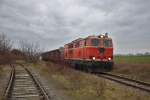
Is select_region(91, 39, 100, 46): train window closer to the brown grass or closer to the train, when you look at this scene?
the train

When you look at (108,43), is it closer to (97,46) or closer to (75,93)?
(97,46)

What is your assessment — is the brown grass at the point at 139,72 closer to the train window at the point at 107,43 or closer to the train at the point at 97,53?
the train at the point at 97,53

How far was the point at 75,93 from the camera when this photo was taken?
13234mm

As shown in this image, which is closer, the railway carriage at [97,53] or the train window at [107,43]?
the railway carriage at [97,53]

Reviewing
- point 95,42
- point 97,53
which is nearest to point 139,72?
point 97,53

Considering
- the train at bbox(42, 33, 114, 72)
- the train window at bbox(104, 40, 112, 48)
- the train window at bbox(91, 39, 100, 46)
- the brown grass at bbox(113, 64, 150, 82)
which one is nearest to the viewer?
the brown grass at bbox(113, 64, 150, 82)

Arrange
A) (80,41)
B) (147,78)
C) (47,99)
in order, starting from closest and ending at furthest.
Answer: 1. (47,99)
2. (147,78)
3. (80,41)

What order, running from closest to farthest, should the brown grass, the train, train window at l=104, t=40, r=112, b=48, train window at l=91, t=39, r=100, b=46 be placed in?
the brown grass
the train
train window at l=91, t=39, r=100, b=46
train window at l=104, t=40, r=112, b=48

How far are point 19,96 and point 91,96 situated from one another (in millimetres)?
3316

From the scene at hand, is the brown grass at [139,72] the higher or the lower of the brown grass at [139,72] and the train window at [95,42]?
the lower

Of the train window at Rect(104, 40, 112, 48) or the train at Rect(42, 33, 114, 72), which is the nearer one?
the train at Rect(42, 33, 114, 72)

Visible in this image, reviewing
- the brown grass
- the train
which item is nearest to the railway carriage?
the train

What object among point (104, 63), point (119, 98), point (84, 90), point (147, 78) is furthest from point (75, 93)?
point (104, 63)

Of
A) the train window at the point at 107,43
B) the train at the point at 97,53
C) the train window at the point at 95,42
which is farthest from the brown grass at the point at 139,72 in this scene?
the train window at the point at 95,42
